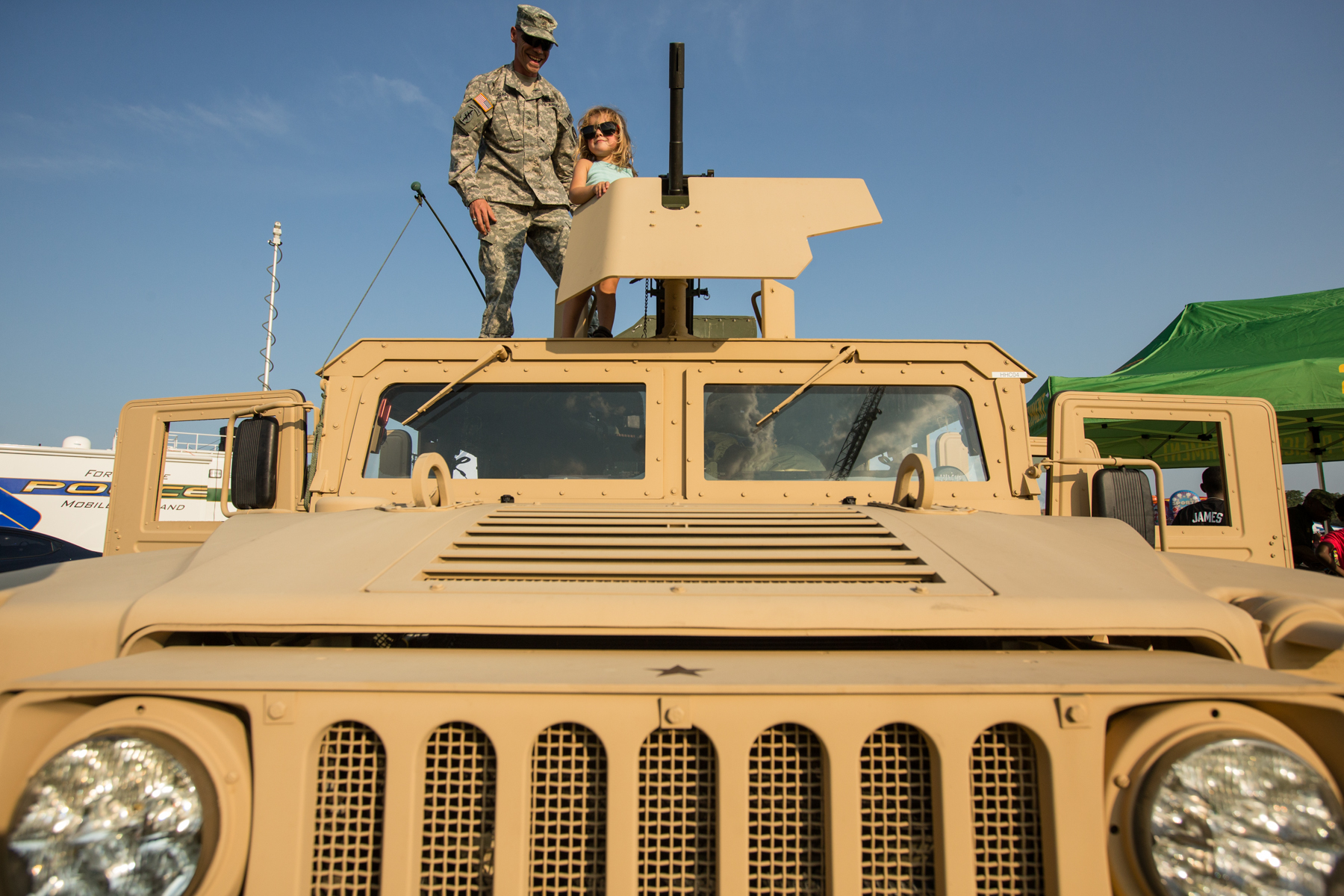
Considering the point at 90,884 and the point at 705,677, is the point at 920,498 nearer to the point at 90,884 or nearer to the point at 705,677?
the point at 705,677

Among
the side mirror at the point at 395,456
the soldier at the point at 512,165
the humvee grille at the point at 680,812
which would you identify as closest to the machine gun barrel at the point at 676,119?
the soldier at the point at 512,165

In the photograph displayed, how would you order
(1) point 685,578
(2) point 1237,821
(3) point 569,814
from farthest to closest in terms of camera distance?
(1) point 685,578 → (3) point 569,814 → (2) point 1237,821

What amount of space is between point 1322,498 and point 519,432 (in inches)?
349

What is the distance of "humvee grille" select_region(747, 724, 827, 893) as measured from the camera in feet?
4.16

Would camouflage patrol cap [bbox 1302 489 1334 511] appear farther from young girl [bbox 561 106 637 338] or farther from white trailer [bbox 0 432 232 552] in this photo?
white trailer [bbox 0 432 232 552]

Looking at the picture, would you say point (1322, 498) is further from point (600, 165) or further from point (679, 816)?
point (679, 816)

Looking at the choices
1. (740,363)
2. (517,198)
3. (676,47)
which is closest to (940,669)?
(740,363)

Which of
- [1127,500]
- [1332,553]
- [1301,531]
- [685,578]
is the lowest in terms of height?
[685,578]

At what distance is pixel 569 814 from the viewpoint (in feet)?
4.22

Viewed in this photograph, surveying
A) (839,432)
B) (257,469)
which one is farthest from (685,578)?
(257,469)

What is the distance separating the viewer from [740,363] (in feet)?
10.1

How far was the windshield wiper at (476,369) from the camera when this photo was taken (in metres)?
3.03

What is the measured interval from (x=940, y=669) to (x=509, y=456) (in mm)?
1936

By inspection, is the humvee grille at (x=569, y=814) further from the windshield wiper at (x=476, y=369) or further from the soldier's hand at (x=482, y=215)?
the soldier's hand at (x=482, y=215)
